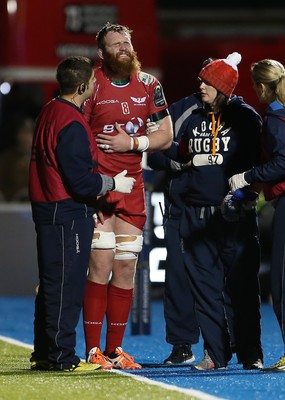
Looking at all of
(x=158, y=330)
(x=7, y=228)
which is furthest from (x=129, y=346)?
(x=7, y=228)

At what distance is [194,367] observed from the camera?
332 inches

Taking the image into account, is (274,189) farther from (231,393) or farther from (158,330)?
(158,330)

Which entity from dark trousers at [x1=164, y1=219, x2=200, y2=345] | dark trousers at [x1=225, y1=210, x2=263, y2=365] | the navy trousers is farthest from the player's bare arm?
dark trousers at [x1=164, y1=219, x2=200, y2=345]

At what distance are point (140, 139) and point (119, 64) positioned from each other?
1.54 ft

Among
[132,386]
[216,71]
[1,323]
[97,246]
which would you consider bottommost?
[1,323]

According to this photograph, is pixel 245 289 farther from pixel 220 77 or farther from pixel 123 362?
pixel 220 77

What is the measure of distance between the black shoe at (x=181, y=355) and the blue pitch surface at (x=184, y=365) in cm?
10

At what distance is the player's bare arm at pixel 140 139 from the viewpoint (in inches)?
328

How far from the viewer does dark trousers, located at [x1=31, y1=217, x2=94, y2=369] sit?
26.2 ft

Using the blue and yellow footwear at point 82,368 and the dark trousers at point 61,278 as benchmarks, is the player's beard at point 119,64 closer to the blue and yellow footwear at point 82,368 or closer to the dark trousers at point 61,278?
the dark trousers at point 61,278

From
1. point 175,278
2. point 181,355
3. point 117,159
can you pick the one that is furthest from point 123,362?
point 117,159

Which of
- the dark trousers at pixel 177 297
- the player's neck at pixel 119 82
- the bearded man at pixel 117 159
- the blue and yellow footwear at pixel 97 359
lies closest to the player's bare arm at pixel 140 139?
the bearded man at pixel 117 159

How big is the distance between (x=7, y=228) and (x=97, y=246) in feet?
22.5

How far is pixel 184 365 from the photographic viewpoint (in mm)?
8789
